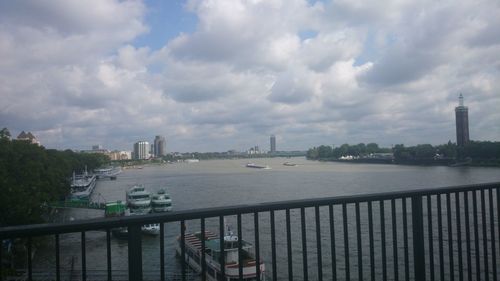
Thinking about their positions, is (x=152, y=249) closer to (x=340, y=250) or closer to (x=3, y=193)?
(x=340, y=250)

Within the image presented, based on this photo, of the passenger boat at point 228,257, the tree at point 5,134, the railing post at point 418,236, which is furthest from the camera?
the tree at point 5,134

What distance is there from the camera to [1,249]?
2.41m

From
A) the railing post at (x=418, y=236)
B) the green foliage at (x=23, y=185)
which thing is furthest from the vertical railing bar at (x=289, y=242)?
the green foliage at (x=23, y=185)

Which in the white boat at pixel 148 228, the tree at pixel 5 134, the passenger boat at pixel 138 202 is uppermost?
the tree at pixel 5 134

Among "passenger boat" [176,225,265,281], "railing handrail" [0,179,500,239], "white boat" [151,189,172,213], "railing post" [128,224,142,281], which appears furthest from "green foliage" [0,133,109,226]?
"railing handrail" [0,179,500,239]

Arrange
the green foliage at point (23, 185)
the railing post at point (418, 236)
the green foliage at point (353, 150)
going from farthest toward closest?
the green foliage at point (353, 150)
the green foliage at point (23, 185)
the railing post at point (418, 236)

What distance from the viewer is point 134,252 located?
8.82 feet

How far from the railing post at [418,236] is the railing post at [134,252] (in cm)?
229

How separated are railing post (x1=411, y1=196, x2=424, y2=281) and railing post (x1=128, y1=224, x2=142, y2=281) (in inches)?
90.2

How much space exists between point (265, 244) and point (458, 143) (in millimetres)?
104614

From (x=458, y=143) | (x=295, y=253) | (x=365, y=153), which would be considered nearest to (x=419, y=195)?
(x=295, y=253)

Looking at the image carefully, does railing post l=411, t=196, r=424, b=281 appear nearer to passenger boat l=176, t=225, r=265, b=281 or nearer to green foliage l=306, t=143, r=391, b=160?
passenger boat l=176, t=225, r=265, b=281

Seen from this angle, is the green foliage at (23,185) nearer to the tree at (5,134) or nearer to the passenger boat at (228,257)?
the tree at (5,134)

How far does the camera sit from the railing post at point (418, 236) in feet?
12.4
